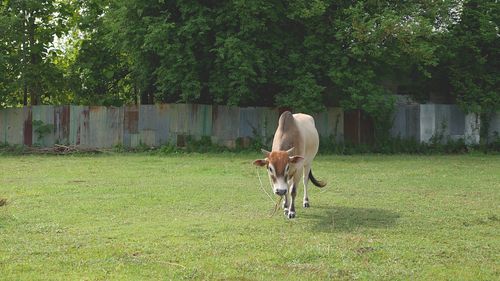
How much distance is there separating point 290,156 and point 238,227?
157 cm

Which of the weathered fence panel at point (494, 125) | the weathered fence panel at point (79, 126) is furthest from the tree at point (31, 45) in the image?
the weathered fence panel at point (494, 125)

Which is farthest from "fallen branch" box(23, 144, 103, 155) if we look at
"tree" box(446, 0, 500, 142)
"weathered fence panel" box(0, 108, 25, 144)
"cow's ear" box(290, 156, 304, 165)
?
"cow's ear" box(290, 156, 304, 165)

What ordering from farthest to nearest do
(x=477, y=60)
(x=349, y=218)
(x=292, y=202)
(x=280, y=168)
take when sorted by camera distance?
(x=477, y=60)
(x=292, y=202)
(x=349, y=218)
(x=280, y=168)

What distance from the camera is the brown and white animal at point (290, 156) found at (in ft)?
29.6

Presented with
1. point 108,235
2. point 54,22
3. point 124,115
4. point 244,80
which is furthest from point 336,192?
point 54,22

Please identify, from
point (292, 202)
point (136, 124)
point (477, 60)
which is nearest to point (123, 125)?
point (136, 124)

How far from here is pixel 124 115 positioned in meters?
22.4

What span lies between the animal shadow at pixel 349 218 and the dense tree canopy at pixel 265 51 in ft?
33.5

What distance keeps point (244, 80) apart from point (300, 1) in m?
3.23

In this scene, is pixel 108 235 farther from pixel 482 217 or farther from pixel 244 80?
pixel 244 80

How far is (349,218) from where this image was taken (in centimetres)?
950

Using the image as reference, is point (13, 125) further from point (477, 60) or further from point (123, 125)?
point (477, 60)

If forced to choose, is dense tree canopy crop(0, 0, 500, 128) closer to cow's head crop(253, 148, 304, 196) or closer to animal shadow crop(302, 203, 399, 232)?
animal shadow crop(302, 203, 399, 232)

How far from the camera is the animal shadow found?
8.83 meters
